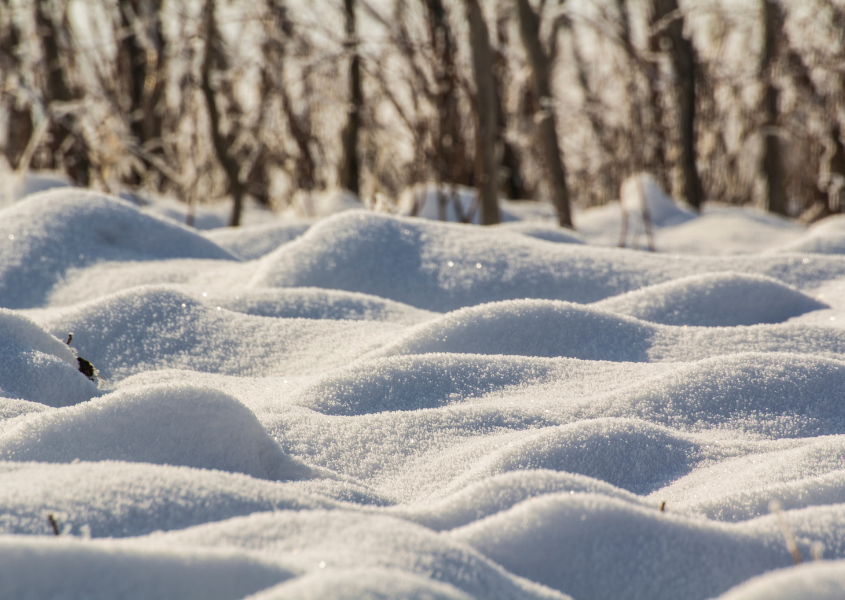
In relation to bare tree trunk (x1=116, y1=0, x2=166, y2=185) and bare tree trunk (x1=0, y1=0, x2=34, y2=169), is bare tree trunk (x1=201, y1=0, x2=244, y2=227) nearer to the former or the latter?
bare tree trunk (x1=116, y1=0, x2=166, y2=185)

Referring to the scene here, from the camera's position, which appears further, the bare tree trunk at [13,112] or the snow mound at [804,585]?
the bare tree trunk at [13,112]

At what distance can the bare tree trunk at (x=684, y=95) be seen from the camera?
4719 mm

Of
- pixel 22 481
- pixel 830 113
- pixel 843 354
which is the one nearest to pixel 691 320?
pixel 843 354

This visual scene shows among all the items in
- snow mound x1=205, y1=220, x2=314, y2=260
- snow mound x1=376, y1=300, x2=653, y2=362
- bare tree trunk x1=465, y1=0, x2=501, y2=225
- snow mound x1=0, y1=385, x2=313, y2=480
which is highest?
bare tree trunk x1=465, y1=0, x2=501, y2=225

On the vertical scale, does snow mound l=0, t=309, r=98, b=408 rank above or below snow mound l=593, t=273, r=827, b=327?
above

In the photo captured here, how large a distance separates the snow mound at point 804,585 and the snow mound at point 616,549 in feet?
0.50

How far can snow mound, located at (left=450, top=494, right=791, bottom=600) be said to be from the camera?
687 millimetres

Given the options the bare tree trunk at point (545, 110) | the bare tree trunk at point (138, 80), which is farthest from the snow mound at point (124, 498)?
the bare tree trunk at point (138, 80)

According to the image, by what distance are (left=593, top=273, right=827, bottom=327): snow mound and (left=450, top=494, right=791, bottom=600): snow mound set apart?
969mm

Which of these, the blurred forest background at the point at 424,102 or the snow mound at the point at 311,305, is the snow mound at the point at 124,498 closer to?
the snow mound at the point at 311,305

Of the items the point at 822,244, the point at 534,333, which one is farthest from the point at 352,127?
the point at 534,333

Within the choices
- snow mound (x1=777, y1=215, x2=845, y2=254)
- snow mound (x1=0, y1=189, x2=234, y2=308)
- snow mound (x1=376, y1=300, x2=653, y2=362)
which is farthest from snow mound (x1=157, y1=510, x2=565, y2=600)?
snow mound (x1=777, y1=215, x2=845, y2=254)

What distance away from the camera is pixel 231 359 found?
1410 millimetres

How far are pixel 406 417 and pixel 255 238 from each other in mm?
1582
